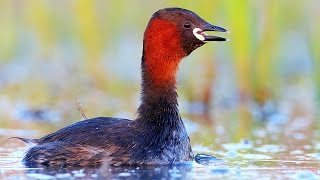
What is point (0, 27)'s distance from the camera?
2195 centimetres

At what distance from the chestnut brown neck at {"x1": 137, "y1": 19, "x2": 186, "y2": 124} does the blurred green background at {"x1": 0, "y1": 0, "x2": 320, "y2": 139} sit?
2.50 meters

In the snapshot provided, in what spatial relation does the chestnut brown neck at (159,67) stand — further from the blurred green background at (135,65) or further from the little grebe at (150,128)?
the blurred green background at (135,65)

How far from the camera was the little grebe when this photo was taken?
34.1 feet

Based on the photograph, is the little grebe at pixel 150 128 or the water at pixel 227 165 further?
the little grebe at pixel 150 128

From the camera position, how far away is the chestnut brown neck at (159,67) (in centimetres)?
1123

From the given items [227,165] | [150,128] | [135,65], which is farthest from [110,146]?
[135,65]

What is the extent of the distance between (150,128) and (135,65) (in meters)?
10.8

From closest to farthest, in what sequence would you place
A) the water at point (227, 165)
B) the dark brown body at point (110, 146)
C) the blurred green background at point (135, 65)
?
the water at point (227, 165) < the dark brown body at point (110, 146) < the blurred green background at point (135, 65)

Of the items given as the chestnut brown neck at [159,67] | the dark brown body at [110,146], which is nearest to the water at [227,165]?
the dark brown body at [110,146]

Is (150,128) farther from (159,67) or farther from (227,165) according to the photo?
(227,165)

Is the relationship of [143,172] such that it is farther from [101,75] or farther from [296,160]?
[101,75]

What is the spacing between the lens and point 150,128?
430 inches

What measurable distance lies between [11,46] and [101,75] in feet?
13.4

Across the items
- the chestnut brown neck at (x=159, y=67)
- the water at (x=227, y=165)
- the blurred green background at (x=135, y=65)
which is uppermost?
the blurred green background at (x=135, y=65)
